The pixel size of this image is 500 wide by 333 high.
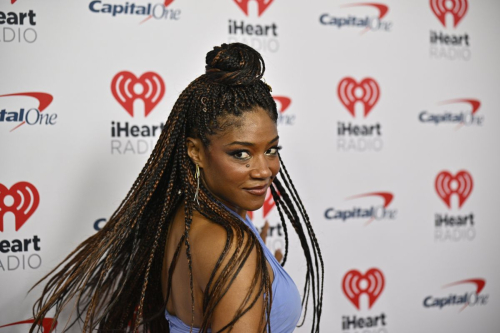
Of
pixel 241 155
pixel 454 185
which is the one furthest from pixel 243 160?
pixel 454 185

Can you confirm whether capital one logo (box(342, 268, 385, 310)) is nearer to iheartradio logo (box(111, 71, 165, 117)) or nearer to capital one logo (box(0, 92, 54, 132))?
iheartradio logo (box(111, 71, 165, 117))

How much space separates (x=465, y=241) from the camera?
262 cm

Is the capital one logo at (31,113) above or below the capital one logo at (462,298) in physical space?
above

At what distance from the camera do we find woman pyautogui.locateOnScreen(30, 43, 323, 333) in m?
1.10

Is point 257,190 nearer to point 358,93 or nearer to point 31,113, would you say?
point 31,113

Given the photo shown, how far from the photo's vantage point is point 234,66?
1.27 meters

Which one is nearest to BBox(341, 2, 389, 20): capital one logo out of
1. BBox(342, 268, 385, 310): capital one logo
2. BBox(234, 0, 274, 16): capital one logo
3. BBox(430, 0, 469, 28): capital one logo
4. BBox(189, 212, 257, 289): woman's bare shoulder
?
BBox(430, 0, 469, 28): capital one logo

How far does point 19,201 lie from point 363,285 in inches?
59.2

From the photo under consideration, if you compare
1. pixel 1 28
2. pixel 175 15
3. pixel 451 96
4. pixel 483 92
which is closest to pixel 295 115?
pixel 175 15

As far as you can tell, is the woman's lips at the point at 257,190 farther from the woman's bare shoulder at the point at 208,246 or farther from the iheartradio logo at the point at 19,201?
the iheartradio logo at the point at 19,201

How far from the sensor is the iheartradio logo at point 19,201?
76.4 inches

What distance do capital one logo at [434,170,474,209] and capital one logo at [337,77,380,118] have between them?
0.50 metres

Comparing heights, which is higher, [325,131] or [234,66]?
[234,66]

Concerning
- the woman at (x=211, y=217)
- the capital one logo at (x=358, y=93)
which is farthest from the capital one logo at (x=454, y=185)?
the woman at (x=211, y=217)
